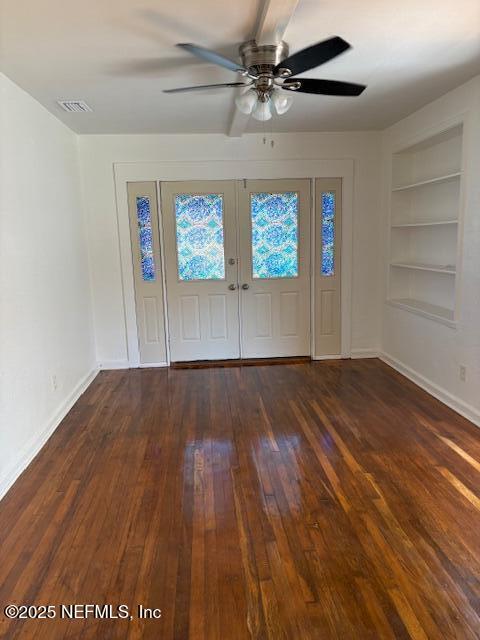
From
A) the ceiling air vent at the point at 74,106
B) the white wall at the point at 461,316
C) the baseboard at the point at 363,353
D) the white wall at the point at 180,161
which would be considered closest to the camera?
the white wall at the point at 461,316

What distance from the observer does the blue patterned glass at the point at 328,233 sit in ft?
16.0

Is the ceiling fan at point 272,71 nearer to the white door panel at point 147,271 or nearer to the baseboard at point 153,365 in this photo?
the white door panel at point 147,271

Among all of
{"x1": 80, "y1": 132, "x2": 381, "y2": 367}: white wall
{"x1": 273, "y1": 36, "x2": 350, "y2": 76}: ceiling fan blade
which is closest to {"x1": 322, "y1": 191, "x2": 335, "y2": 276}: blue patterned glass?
{"x1": 80, "y1": 132, "x2": 381, "y2": 367}: white wall

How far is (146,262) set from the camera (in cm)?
486

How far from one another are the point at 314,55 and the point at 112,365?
385cm

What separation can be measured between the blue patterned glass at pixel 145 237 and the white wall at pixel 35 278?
0.67 meters

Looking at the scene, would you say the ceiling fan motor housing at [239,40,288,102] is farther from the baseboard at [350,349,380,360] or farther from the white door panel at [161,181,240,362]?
the baseboard at [350,349,380,360]

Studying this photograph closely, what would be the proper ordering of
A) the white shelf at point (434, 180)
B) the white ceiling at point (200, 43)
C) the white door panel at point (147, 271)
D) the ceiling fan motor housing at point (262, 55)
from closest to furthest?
the white ceiling at point (200, 43) < the ceiling fan motor housing at point (262, 55) < the white shelf at point (434, 180) < the white door panel at point (147, 271)

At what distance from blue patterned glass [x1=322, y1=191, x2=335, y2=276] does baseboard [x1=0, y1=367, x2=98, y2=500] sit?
292 cm

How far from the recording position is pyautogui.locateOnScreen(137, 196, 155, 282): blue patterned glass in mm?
4754

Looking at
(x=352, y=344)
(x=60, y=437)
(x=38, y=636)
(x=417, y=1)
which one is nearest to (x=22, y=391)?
(x=60, y=437)

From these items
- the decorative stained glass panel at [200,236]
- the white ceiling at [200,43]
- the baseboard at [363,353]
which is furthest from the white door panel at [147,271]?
the baseboard at [363,353]

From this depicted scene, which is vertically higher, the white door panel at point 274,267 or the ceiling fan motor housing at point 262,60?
the ceiling fan motor housing at point 262,60

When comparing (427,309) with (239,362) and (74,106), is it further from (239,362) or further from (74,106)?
(74,106)
